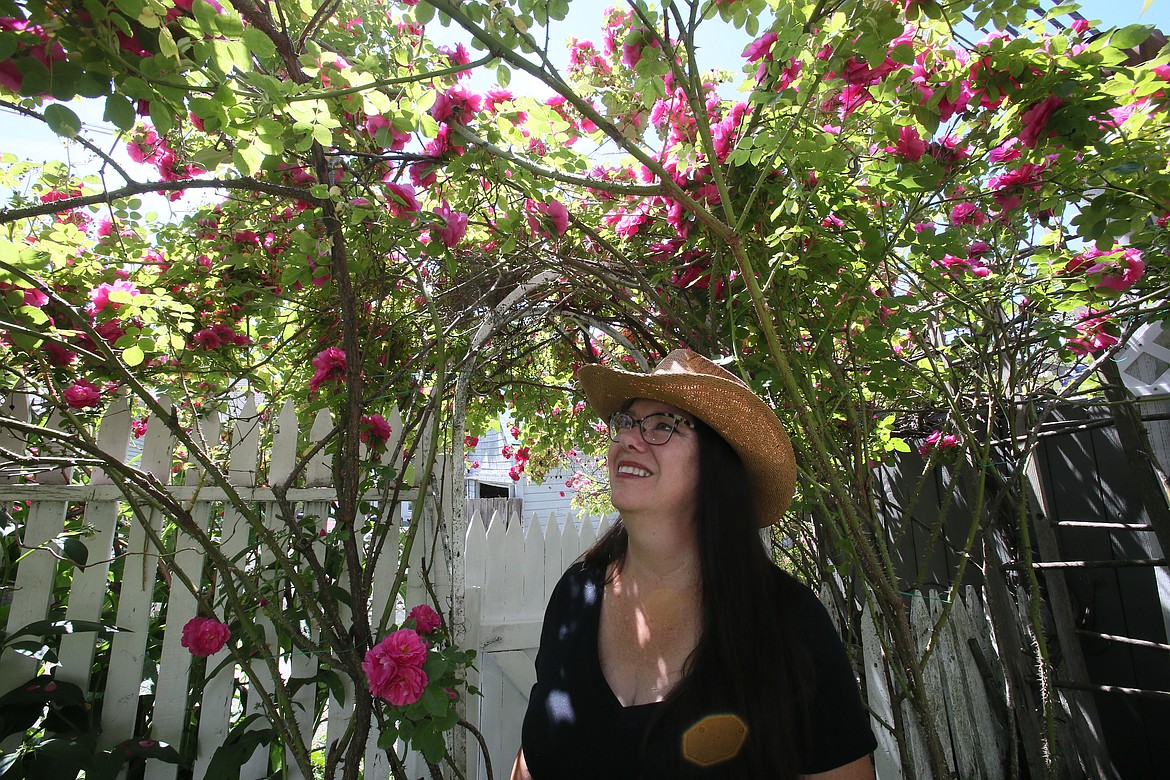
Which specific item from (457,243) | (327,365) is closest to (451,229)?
(457,243)

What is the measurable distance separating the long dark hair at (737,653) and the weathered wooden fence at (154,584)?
90 centimetres

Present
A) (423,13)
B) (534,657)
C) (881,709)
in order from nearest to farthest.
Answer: (423,13) < (881,709) < (534,657)

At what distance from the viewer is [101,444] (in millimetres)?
1942

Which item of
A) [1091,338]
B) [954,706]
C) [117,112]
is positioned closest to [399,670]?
[117,112]

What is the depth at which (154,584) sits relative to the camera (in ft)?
6.54

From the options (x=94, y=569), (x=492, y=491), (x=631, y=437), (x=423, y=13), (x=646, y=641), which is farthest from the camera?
(x=492, y=491)

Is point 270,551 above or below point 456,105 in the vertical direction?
below

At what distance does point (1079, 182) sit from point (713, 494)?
1167 mm

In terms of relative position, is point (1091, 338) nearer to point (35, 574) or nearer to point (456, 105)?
point (456, 105)

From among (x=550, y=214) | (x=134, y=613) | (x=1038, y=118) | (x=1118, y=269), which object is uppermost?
(x=550, y=214)

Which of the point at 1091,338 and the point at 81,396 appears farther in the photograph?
the point at 1091,338

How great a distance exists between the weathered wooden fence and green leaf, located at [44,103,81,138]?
3.95 feet

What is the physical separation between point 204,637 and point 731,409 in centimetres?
145

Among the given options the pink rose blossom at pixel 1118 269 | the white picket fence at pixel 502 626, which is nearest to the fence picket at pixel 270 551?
the white picket fence at pixel 502 626
